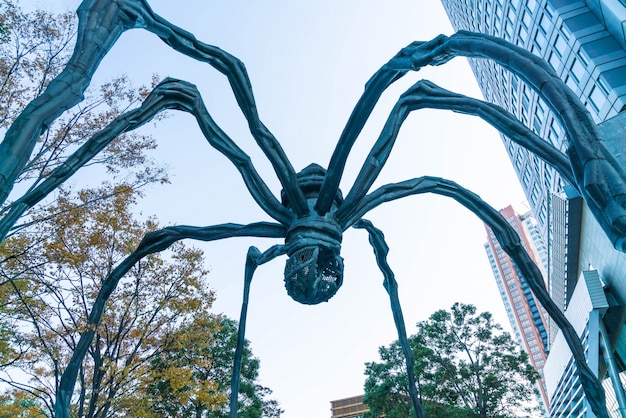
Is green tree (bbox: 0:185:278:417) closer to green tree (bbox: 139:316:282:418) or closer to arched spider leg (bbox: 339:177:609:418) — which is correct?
green tree (bbox: 139:316:282:418)

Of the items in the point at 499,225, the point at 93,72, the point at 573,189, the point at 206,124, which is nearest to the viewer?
the point at 93,72

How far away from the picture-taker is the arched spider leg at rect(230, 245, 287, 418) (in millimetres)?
4345

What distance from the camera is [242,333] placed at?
491 centimetres

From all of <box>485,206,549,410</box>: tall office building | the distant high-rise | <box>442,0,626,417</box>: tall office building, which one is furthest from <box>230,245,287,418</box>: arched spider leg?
<box>485,206,549,410</box>: tall office building

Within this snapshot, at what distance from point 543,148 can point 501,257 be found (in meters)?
149

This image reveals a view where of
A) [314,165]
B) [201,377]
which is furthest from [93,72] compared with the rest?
[201,377]

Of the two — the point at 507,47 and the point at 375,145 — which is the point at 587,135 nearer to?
the point at 507,47

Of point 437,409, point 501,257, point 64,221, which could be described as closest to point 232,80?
point 64,221

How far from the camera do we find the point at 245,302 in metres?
5.14

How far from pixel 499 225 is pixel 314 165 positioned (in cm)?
224

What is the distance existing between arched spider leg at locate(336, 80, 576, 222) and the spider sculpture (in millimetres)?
10

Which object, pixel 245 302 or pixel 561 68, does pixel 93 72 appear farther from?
pixel 561 68

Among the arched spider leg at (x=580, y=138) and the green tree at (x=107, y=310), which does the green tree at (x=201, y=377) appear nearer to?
the green tree at (x=107, y=310)

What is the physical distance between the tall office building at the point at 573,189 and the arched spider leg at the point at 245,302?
13.7 metres
